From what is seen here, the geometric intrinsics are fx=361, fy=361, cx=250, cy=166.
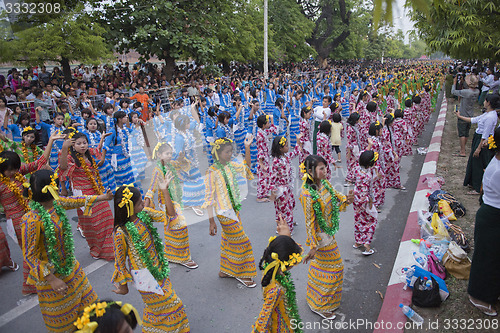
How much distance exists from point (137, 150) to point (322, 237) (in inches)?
218

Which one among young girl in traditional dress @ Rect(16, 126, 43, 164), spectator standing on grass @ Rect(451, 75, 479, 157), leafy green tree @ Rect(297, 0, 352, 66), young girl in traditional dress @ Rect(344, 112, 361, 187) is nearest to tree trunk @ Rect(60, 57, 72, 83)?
young girl in traditional dress @ Rect(16, 126, 43, 164)

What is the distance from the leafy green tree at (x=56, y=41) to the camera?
36.3 ft

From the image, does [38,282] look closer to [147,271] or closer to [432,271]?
[147,271]

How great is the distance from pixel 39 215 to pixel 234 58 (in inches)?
720

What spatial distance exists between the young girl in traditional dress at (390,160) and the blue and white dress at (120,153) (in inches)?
207

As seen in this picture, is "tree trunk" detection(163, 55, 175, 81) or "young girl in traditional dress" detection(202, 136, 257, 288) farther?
"tree trunk" detection(163, 55, 175, 81)

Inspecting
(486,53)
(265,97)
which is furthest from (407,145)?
(265,97)

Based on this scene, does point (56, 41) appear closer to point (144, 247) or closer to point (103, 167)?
point (103, 167)

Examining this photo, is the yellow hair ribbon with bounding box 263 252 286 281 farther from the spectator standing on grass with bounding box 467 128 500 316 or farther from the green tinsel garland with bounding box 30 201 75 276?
the spectator standing on grass with bounding box 467 128 500 316

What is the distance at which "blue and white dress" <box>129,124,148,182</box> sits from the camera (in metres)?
7.80

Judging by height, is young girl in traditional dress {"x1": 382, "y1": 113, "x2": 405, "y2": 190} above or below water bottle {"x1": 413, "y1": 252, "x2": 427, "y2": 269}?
above

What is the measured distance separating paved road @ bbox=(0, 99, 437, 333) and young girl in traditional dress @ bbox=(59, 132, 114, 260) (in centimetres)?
24

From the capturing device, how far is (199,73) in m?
19.3

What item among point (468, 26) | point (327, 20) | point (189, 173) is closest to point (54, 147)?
point (189, 173)
